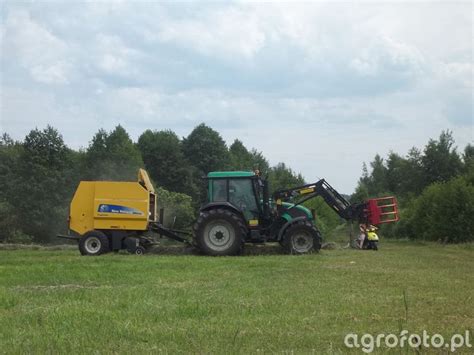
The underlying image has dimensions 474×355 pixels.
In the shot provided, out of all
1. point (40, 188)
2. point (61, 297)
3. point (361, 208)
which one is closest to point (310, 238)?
point (361, 208)

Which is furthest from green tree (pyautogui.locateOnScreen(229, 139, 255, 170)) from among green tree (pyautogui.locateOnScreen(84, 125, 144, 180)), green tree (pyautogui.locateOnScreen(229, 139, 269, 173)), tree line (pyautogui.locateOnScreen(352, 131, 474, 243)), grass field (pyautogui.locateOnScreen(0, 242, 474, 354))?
grass field (pyautogui.locateOnScreen(0, 242, 474, 354))

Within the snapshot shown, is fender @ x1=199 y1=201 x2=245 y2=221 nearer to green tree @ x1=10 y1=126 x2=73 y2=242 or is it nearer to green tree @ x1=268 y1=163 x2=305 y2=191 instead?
green tree @ x1=10 y1=126 x2=73 y2=242

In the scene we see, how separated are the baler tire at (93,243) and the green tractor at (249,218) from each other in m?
2.99

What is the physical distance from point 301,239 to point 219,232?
252 centimetres

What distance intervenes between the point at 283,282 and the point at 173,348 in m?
4.88

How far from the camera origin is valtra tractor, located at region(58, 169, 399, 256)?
696 inches

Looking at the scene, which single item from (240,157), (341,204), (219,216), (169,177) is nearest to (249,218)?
(219,216)

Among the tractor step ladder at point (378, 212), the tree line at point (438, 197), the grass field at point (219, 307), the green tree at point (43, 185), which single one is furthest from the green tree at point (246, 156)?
the grass field at point (219, 307)

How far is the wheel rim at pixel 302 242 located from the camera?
17625 millimetres

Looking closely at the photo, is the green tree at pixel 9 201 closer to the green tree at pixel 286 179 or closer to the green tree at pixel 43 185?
the green tree at pixel 43 185

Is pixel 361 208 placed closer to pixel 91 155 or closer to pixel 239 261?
pixel 239 261

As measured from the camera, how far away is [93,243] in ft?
60.1

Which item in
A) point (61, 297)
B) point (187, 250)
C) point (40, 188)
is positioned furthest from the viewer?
point (40, 188)

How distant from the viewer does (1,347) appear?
212 inches
